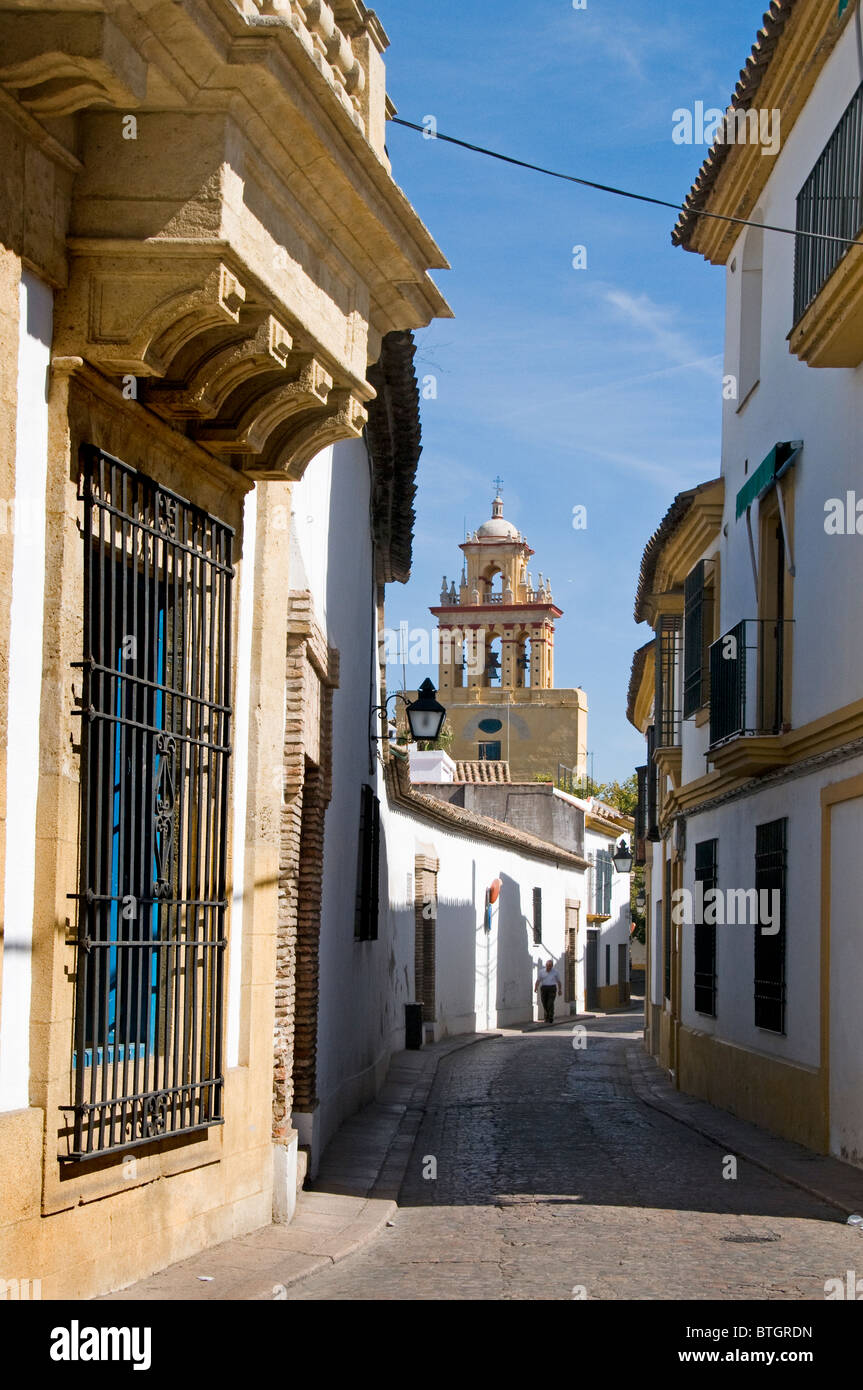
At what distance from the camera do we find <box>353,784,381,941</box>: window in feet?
47.0

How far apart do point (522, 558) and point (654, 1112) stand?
64471 millimetres

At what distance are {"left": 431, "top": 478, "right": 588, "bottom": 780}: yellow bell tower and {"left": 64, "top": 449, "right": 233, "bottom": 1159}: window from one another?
65801 millimetres

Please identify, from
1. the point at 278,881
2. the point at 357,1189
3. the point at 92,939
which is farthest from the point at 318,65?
the point at 357,1189

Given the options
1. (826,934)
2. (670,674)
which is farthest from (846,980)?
(670,674)

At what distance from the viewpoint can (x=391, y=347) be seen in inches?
508

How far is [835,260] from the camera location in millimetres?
10883

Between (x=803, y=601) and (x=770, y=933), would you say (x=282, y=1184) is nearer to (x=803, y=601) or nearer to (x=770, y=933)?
(x=770, y=933)

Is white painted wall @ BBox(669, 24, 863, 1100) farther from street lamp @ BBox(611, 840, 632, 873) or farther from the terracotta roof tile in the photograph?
the terracotta roof tile

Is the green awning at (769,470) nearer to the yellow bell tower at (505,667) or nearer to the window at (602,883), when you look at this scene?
the window at (602,883)

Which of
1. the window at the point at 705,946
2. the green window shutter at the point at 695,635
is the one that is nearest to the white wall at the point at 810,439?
the green window shutter at the point at 695,635

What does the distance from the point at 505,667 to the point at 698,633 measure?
61555mm

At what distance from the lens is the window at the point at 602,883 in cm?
4656

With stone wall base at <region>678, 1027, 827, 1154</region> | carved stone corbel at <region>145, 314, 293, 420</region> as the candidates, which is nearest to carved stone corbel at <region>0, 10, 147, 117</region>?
carved stone corbel at <region>145, 314, 293, 420</region>

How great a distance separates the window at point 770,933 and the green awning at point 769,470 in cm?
290
